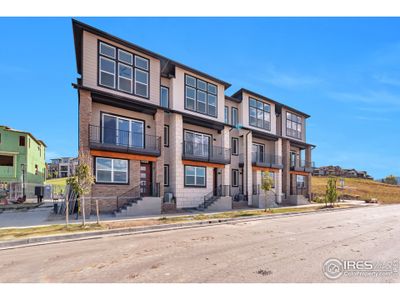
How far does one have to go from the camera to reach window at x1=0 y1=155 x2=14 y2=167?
32469 mm

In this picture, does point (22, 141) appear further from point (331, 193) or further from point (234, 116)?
point (331, 193)

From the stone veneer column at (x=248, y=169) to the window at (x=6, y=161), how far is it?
28.6m

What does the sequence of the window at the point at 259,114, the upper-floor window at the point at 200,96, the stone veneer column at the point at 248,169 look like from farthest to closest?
the window at the point at 259,114, the stone veneer column at the point at 248,169, the upper-floor window at the point at 200,96

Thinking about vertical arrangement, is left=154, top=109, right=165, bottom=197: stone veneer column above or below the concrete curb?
above

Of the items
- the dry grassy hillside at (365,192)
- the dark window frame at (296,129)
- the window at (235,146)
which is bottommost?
the dry grassy hillside at (365,192)

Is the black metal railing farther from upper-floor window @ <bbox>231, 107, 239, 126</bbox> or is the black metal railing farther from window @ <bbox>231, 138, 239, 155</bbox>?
upper-floor window @ <bbox>231, 107, 239, 126</bbox>

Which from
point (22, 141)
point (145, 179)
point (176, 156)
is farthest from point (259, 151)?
point (22, 141)

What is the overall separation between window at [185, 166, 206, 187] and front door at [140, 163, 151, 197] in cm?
326

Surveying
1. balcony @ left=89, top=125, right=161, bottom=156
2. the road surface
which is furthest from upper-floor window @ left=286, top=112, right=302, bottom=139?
the road surface

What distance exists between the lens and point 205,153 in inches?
902

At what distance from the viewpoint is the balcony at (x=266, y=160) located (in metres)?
27.5

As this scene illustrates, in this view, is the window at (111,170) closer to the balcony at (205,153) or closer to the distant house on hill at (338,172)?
the balcony at (205,153)

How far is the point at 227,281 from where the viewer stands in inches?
202

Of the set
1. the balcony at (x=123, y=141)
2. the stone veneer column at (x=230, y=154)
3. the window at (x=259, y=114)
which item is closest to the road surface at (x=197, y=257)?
the balcony at (x=123, y=141)
